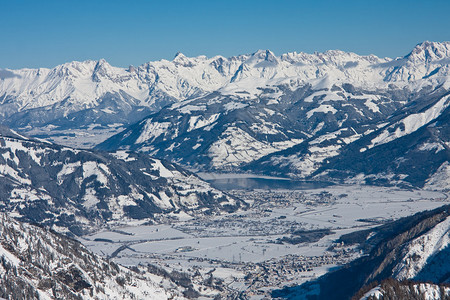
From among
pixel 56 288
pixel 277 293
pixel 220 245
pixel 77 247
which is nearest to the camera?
pixel 56 288

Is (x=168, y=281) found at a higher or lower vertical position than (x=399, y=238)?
lower

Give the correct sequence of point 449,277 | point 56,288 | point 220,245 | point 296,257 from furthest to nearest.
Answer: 1. point 220,245
2. point 296,257
3. point 449,277
4. point 56,288

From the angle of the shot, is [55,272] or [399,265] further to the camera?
[399,265]

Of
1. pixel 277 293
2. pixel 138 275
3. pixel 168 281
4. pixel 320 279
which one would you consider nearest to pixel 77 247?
pixel 138 275

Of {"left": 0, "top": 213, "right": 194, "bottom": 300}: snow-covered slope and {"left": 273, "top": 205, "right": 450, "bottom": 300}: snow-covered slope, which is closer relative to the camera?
{"left": 0, "top": 213, "right": 194, "bottom": 300}: snow-covered slope

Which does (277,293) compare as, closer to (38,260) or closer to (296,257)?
(296,257)

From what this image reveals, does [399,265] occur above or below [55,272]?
above

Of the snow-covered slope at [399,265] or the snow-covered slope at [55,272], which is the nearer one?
the snow-covered slope at [55,272]

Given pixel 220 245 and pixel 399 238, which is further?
pixel 220 245
